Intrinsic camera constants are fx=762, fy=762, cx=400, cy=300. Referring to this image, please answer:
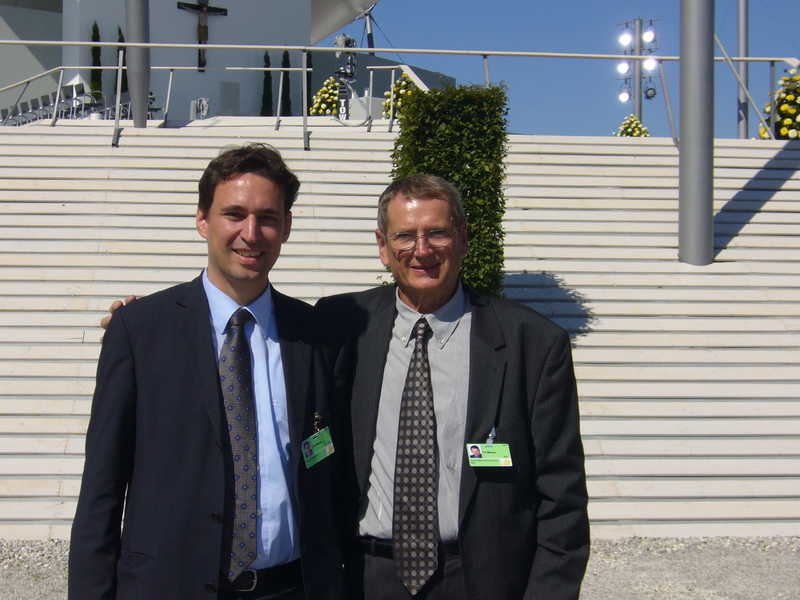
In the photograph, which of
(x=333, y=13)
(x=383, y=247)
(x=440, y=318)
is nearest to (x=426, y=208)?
(x=383, y=247)

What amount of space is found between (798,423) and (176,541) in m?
6.02

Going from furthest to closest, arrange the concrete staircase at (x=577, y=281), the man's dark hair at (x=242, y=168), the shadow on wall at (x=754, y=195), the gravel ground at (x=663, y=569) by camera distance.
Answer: the shadow on wall at (x=754, y=195), the concrete staircase at (x=577, y=281), the gravel ground at (x=663, y=569), the man's dark hair at (x=242, y=168)

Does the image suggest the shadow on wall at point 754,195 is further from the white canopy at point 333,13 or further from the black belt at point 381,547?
the white canopy at point 333,13

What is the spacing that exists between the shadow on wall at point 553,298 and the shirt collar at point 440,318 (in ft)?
17.2

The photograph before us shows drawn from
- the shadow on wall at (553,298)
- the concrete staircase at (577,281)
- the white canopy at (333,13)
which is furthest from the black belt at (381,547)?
the white canopy at (333,13)

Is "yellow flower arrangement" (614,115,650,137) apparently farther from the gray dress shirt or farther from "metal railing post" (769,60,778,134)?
the gray dress shirt

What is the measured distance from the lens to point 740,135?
493 inches

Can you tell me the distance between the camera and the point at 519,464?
93.4 inches

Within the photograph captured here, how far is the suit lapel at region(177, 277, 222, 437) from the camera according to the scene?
2162 millimetres

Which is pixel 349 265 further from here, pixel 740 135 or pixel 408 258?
pixel 740 135

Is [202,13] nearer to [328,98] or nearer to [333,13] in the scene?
[328,98]

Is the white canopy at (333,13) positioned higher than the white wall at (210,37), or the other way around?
the white canopy at (333,13)

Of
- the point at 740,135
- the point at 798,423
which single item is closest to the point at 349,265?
the point at 798,423

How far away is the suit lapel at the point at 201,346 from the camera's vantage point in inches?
85.1
